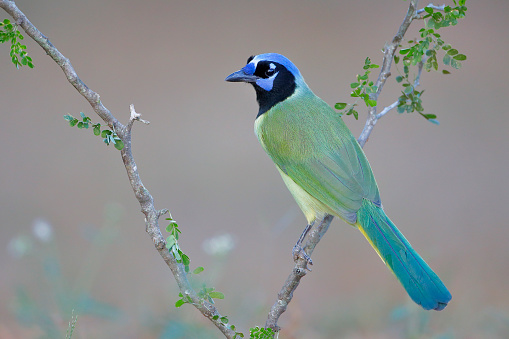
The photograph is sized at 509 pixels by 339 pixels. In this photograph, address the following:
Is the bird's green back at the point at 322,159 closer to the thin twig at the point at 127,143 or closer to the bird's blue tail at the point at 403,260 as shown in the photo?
the bird's blue tail at the point at 403,260

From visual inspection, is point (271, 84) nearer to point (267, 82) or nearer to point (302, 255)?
point (267, 82)

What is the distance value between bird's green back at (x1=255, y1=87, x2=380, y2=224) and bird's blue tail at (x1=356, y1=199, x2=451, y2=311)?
51 mm

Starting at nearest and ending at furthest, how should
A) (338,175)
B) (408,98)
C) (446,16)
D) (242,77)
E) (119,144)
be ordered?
(119,144), (446,16), (408,98), (338,175), (242,77)

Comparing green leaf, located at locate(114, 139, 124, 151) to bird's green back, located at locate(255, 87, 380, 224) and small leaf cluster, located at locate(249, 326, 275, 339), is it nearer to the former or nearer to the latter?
small leaf cluster, located at locate(249, 326, 275, 339)

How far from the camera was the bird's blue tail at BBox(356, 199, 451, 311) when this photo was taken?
47.9 inches

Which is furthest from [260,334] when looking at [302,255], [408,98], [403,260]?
[408,98]

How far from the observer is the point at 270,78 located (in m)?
1.77

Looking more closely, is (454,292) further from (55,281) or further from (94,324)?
(55,281)

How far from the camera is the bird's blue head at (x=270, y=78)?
1729 millimetres

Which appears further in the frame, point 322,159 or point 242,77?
point 242,77

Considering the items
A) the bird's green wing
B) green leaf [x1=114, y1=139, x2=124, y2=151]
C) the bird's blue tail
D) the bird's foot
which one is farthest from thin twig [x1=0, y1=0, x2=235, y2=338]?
the bird's green wing

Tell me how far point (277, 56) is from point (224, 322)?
32.4 inches

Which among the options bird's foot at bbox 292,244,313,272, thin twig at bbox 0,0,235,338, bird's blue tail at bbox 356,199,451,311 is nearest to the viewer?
thin twig at bbox 0,0,235,338

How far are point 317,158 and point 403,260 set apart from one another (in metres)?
0.39
